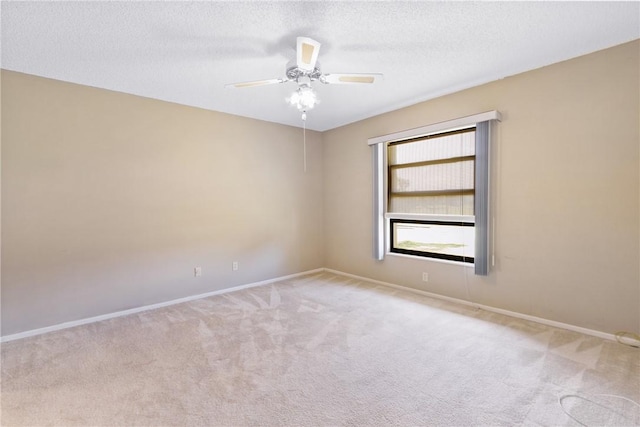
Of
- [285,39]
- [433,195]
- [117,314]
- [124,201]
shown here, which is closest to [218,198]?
[124,201]

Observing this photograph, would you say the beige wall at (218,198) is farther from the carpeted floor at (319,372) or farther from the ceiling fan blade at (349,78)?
the ceiling fan blade at (349,78)

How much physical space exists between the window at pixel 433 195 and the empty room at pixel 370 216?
0.03m

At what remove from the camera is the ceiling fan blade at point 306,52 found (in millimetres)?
1994

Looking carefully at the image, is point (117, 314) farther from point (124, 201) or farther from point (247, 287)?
point (247, 287)

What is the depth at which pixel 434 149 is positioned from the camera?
381 cm

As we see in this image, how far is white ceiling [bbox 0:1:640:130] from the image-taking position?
2.00 meters

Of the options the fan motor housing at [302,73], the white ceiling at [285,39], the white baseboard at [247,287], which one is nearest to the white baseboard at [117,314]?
the white baseboard at [247,287]

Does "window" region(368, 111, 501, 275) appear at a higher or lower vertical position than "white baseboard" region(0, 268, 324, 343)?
higher

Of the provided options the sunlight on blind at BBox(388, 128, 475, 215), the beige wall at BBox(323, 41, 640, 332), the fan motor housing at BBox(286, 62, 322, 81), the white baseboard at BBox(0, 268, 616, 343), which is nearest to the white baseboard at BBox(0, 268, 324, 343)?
the white baseboard at BBox(0, 268, 616, 343)

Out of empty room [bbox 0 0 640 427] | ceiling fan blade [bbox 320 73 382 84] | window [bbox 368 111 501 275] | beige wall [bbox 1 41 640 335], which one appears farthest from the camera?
window [bbox 368 111 501 275]

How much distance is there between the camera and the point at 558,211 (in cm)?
282

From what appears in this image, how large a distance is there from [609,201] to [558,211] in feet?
1.18

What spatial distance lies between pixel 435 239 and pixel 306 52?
2.87m

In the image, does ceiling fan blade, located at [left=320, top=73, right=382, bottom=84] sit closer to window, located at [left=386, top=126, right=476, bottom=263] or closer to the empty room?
the empty room
